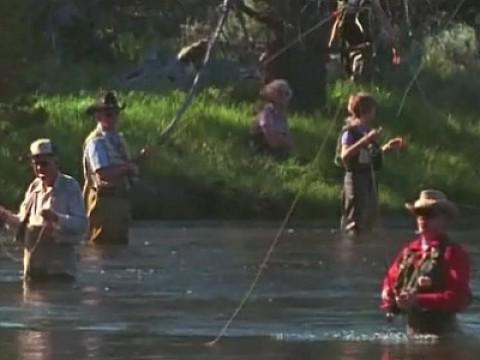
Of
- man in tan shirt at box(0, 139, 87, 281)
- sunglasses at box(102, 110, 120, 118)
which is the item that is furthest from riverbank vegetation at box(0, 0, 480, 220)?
man in tan shirt at box(0, 139, 87, 281)

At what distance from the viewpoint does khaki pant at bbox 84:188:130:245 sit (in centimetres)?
2314

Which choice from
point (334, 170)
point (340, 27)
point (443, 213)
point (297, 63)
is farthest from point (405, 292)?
point (297, 63)

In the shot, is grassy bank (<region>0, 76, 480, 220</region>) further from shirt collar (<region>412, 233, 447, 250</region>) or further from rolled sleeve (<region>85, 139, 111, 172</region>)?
shirt collar (<region>412, 233, 447, 250</region>)

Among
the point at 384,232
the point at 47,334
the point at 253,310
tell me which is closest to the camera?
the point at 47,334

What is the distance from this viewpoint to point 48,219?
58.6ft

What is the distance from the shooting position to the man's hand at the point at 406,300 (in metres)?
14.5

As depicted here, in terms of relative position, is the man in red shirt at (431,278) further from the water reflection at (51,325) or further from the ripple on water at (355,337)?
the water reflection at (51,325)

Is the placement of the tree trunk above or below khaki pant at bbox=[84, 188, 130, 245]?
above

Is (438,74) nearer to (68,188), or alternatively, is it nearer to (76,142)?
(76,142)

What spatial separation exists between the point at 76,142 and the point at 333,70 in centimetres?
976

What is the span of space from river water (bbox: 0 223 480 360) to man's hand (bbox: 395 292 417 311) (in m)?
0.26

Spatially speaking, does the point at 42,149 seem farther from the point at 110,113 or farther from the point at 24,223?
the point at 110,113

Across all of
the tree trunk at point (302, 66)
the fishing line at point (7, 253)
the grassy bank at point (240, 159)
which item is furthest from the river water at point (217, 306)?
the tree trunk at point (302, 66)

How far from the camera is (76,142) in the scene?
3012cm
